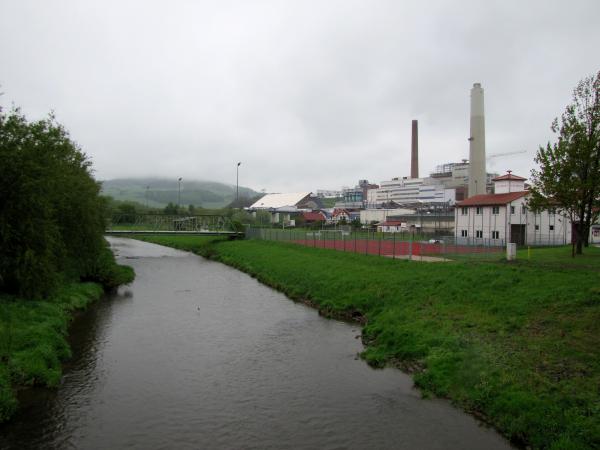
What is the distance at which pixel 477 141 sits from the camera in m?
86.8

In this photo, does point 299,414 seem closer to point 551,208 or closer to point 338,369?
point 338,369

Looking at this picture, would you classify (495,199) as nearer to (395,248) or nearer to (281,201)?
(395,248)

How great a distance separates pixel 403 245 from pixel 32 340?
38367 millimetres

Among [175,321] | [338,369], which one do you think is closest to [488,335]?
[338,369]

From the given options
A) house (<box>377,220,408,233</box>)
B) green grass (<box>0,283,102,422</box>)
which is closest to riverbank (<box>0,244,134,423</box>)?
green grass (<box>0,283,102,422</box>)

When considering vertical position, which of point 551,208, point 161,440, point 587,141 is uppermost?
point 587,141

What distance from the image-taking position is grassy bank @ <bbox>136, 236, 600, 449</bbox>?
515 inches

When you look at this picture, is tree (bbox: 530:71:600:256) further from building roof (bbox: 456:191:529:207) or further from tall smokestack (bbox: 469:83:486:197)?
tall smokestack (bbox: 469:83:486:197)

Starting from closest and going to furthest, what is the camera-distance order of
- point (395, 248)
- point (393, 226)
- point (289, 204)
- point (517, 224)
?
1. point (395, 248)
2. point (517, 224)
3. point (393, 226)
4. point (289, 204)

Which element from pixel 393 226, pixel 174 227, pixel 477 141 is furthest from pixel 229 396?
pixel 393 226

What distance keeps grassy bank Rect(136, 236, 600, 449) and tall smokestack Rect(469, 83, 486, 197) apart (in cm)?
5601

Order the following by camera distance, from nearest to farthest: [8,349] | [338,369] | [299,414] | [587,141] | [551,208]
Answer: [299,414]
[8,349]
[338,369]
[587,141]
[551,208]

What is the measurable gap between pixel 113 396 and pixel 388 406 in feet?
28.1

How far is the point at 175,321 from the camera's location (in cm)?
2673
